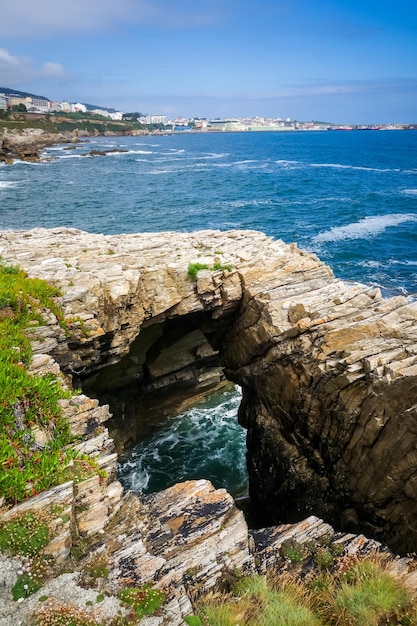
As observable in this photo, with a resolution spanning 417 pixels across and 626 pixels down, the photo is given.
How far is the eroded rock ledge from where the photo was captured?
1419cm

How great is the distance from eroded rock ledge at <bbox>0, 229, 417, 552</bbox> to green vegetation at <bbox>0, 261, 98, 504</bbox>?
3.33 ft

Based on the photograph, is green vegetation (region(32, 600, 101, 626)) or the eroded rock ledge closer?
green vegetation (region(32, 600, 101, 626))

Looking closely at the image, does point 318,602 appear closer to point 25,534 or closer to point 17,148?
point 25,534

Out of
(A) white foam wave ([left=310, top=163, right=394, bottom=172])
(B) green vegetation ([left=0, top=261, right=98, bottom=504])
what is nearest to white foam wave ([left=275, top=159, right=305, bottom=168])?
(A) white foam wave ([left=310, top=163, right=394, bottom=172])

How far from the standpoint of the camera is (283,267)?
20.2 meters

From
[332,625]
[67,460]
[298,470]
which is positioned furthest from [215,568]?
[298,470]

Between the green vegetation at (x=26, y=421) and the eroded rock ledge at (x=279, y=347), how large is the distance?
3.33 ft

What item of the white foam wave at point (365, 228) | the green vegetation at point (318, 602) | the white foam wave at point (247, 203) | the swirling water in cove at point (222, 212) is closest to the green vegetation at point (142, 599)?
the green vegetation at point (318, 602)

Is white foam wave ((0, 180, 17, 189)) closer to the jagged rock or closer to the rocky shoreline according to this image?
the jagged rock

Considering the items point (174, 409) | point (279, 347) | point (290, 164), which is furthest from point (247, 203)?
point (290, 164)

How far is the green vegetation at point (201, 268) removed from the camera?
19562 millimetres

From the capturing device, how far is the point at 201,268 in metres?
19.8

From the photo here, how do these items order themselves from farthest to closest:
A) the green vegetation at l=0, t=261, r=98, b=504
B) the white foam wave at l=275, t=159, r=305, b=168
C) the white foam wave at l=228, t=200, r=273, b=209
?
1. the white foam wave at l=275, t=159, r=305, b=168
2. the white foam wave at l=228, t=200, r=273, b=209
3. the green vegetation at l=0, t=261, r=98, b=504

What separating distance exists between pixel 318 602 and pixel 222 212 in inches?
2049
